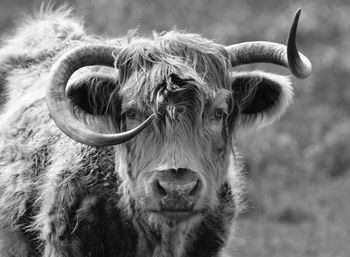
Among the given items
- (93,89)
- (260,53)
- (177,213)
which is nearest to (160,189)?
(177,213)

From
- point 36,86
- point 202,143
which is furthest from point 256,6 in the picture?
point 202,143

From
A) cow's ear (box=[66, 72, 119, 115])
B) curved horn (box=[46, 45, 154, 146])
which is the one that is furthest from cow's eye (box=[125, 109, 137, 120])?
curved horn (box=[46, 45, 154, 146])

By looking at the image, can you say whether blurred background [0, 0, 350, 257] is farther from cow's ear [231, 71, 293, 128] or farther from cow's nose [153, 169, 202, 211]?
cow's nose [153, 169, 202, 211]

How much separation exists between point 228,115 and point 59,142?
4.03 ft

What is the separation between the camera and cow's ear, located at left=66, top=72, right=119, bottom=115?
6539 millimetres

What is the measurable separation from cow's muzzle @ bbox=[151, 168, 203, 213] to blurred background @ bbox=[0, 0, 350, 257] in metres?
3.24

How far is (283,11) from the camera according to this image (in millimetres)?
18188

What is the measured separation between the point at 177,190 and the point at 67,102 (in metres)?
0.93

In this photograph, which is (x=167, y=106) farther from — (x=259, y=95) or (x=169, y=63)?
(x=259, y=95)

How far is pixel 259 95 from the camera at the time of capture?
711cm

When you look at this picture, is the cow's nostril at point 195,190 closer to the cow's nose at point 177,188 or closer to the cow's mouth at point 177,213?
the cow's nose at point 177,188

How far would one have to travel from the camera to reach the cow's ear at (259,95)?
6910mm

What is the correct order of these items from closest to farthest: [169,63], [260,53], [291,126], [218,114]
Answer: [169,63] → [218,114] → [260,53] → [291,126]

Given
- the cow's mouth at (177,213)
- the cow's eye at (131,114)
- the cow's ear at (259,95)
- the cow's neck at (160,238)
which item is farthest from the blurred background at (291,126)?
the cow's mouth at (177,213)
